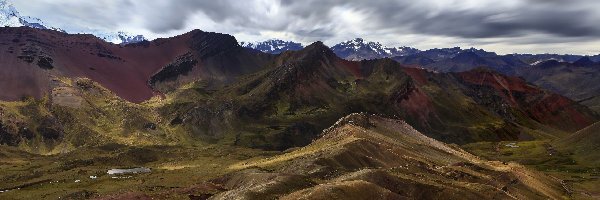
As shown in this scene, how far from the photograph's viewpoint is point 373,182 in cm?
10212

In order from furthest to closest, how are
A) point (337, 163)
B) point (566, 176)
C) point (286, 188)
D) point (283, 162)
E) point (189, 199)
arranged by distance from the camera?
point (566, 176), point (283, 162), point (337, 163), point (189, 199), point (286, 188)

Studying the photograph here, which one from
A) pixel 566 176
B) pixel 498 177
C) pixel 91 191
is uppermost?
pixel 91 191

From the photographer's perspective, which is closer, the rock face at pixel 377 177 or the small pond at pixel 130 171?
the rock face at pixel 377 177

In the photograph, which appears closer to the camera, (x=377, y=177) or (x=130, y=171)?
(x=377, y=177)

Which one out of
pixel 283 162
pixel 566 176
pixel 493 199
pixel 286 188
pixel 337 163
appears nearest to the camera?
pixel 286 188

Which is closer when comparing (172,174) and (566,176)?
(172,174)

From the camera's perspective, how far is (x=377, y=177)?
10444 centimetres

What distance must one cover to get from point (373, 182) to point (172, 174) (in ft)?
287

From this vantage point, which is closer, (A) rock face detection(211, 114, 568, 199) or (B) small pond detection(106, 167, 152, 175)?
(A) rock face detection(211, 114, 568, 199)

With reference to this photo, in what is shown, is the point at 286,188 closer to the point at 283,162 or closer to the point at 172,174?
the point at 283,162

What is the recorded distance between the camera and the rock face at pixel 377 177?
93375 mm

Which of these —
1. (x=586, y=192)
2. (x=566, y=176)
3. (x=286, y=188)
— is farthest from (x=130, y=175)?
(x=566, y=176)

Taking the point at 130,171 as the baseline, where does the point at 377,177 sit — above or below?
above

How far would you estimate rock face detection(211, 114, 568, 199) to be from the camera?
93.4m
